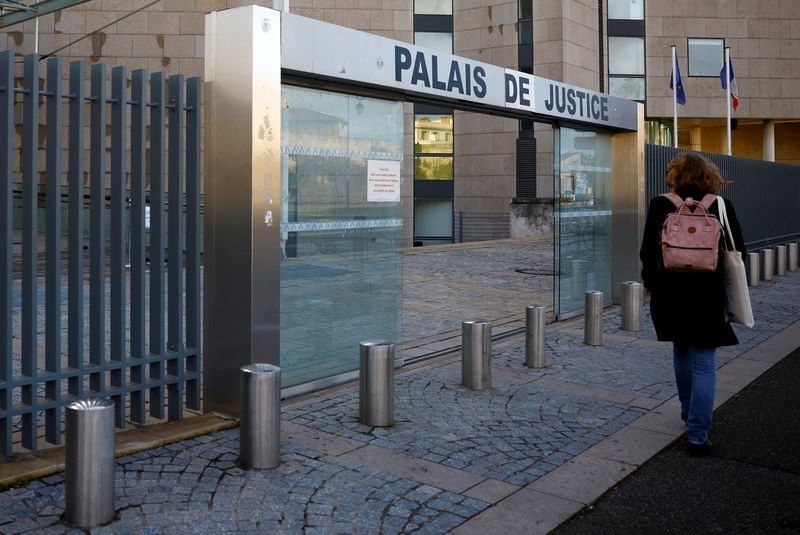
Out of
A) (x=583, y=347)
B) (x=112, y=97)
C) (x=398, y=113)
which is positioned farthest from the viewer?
(x=583, y=347)

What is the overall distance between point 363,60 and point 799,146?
143 feet

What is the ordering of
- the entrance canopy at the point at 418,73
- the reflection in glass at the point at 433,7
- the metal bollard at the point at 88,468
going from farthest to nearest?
the reflection in glass at the point at 433,7, the entrance canopy at the point at 418,73, the metal bollard at the point at 88,468

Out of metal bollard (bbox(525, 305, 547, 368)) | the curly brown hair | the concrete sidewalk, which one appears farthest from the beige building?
the curly brown hair

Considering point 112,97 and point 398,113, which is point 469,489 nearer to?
point 112,97

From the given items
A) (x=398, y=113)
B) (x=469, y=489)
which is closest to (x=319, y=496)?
(x=469, y=489)

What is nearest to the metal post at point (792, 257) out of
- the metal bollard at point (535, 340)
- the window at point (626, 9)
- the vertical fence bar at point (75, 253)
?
the metal bollard at point (535, 340)

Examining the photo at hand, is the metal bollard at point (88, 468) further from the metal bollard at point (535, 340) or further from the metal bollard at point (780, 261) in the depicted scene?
the metal bollard at point (780, 261)

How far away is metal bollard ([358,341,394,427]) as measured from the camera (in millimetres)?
5789

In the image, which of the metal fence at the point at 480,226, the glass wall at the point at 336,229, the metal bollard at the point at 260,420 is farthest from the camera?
the metal fence at the point at 480,226

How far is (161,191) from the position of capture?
18.7 ft

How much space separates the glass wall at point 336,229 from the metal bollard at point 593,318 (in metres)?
2.31

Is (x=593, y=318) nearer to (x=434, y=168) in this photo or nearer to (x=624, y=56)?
(x=434, y=168)

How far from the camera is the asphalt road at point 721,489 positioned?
422cm

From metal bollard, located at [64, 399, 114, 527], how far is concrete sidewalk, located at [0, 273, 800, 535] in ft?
0.26
